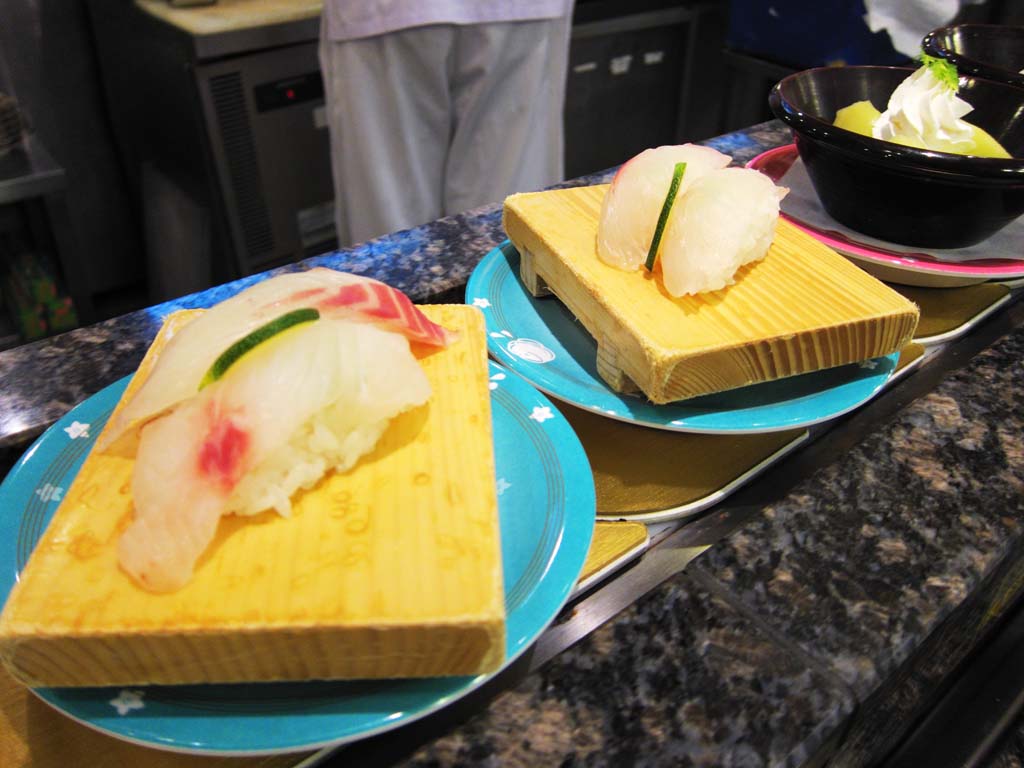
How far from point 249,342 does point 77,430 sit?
264 millimetres

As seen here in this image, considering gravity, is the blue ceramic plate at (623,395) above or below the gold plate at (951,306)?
above

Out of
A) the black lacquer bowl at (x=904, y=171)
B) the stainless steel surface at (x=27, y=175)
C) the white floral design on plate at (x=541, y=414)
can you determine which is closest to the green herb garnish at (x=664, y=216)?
the white floral design on plate at (x=541, y=414)

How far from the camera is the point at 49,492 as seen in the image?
71 centimetres

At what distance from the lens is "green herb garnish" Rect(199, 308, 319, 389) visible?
65 cm

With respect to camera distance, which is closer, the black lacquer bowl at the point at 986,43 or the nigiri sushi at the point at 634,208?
the nigiri sushi at the point at 634,208

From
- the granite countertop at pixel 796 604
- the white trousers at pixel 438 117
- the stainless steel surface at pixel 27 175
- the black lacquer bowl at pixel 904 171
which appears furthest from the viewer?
the white trousers at pixel 438 117

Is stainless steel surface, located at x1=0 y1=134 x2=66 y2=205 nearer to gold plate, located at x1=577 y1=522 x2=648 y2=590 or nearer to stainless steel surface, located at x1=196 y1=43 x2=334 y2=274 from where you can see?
stainless steel surface, located at x1=196 y1=43 x2=334 y2=274

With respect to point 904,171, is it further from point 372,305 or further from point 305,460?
point 305,460

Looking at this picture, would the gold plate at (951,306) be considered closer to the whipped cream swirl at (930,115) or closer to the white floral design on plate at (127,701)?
the whipped cream swirl at (930,115)

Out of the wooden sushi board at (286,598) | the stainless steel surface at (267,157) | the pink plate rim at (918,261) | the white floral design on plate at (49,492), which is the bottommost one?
the stainless steel surface at (267,157)

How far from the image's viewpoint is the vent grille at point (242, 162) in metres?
2.54

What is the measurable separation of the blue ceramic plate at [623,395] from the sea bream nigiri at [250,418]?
0.23 metres

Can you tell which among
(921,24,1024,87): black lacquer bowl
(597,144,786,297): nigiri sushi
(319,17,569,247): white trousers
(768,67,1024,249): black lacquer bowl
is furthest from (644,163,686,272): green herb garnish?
(319,17,569,247): white trousers

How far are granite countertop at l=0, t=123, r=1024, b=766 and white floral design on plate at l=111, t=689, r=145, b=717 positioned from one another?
172mm
